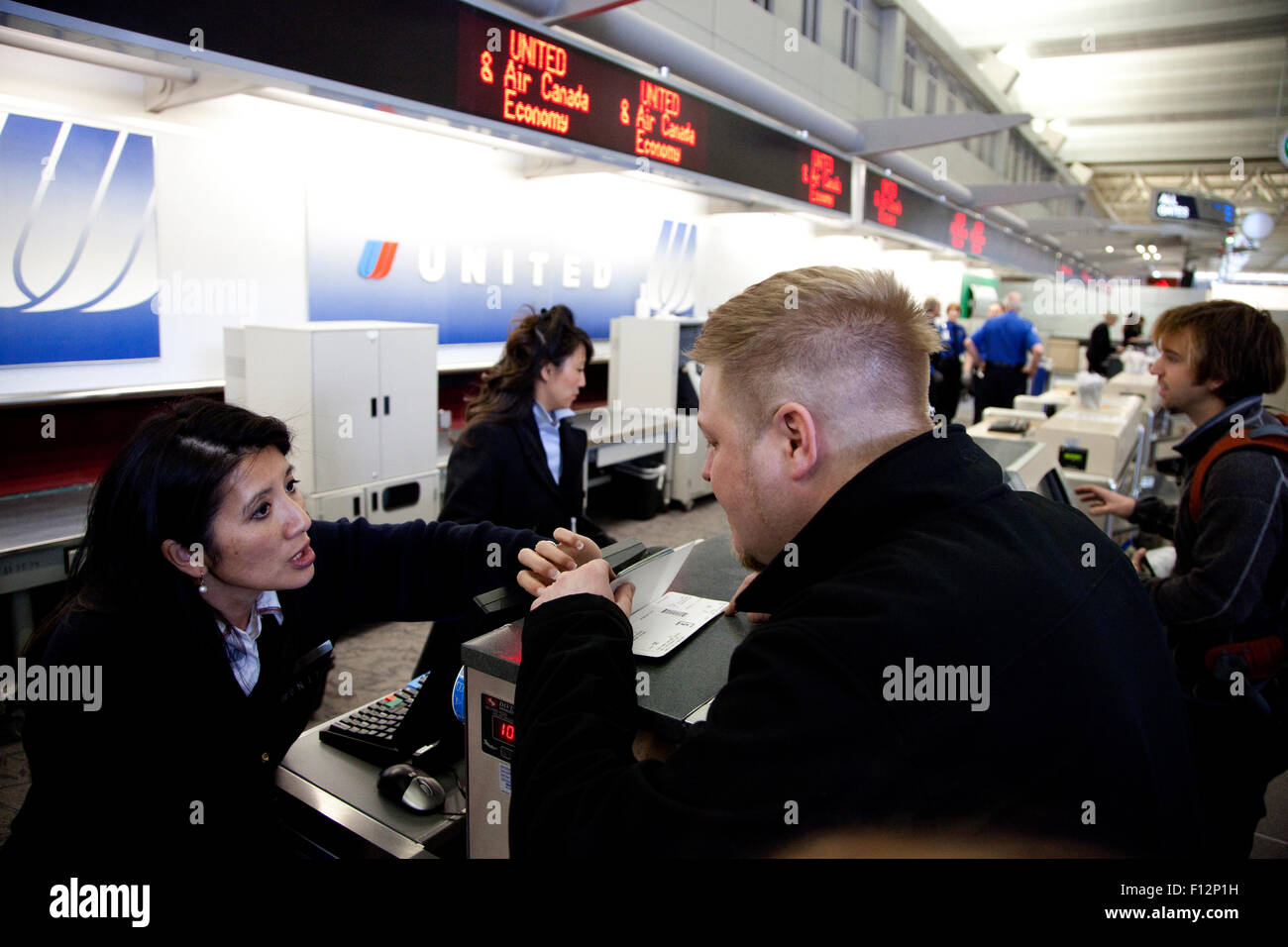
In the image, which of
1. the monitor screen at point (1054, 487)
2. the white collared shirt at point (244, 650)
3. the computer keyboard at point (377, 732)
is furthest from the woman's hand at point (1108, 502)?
the white collared shirt at point (244, 650)

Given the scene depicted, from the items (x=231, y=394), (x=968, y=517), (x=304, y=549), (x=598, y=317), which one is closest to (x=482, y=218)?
(x=598, y=317)

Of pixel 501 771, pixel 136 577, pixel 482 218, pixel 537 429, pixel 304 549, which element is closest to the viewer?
pixel 501 771

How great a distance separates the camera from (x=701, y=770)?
806mm

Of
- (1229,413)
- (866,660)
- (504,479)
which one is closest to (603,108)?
(504,479)

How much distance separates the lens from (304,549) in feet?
5.29

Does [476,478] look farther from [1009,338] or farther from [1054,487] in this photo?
[1009,338]

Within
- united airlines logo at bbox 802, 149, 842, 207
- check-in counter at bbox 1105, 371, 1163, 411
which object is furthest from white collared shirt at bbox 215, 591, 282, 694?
check-in counter at bbox 1105, 371, 1163, 411

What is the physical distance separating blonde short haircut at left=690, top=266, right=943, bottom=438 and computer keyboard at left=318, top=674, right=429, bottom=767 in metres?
0.95

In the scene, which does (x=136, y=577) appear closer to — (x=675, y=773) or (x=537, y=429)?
(x=675, y=773)

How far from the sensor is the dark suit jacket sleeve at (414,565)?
187cm

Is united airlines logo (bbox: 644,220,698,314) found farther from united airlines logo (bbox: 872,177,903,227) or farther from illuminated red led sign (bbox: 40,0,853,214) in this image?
illuminated red led sign (bbox: 40,0,853,214)

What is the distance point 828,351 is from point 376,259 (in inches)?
174

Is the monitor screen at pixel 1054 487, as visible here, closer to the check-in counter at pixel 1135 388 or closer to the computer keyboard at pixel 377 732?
Answer: the computer keyboard at pixel 377 732
